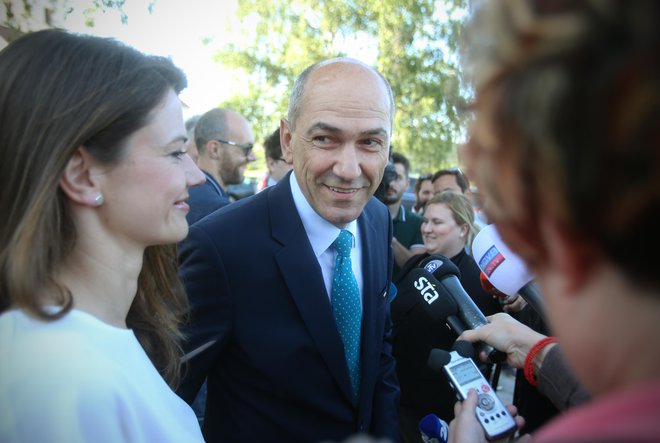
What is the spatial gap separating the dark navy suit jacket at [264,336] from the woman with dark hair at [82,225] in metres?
0.38

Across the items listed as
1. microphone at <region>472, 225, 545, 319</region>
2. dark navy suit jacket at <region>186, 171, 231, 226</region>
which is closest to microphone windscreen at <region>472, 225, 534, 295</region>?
microphone at <region>472, 225, 545, 319</region>

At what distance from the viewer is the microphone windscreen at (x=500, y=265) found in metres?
1.86

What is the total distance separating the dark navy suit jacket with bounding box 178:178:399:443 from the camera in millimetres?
1748

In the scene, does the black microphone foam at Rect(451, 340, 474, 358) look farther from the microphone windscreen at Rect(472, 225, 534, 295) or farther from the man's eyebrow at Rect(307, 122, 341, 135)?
the man's eyebrow at Rect(307, 122, 341, 135)

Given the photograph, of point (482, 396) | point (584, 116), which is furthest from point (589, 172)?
point (482, 396)

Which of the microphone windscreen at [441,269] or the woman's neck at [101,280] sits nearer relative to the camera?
the woman's neck at [101,280]

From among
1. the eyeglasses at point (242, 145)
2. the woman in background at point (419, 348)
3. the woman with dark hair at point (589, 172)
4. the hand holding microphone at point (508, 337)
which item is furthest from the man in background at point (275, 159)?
the woman with dark hair at point (589, 172)

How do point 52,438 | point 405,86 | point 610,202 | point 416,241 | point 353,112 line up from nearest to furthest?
point 610,202 → point 52,438 → point 353,112 → point 416,241 → point 405,86

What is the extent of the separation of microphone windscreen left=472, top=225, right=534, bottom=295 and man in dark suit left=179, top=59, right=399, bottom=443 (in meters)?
0.48

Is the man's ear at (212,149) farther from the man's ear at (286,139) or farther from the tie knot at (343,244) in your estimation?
the tie knot at (343,244)

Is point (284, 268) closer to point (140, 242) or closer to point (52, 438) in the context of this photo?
point (140, 242)

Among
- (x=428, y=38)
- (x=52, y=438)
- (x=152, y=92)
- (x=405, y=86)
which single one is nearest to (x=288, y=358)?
(x=52, y=438)

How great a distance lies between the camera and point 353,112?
193 cm

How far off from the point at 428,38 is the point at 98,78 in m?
14.8
